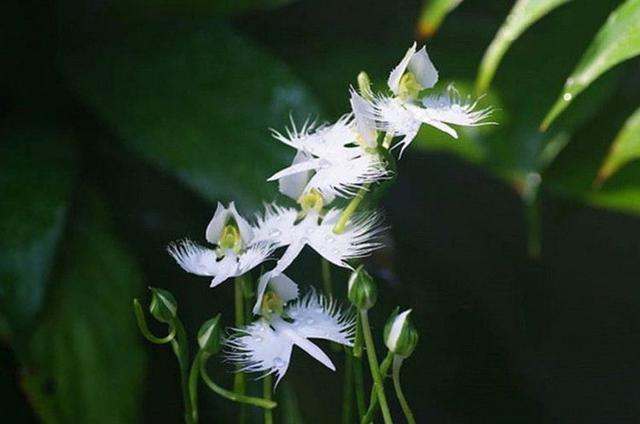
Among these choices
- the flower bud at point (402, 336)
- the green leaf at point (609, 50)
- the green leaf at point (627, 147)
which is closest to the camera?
the flower bud at point (402, 336)

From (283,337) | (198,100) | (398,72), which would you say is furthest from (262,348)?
(198,100)

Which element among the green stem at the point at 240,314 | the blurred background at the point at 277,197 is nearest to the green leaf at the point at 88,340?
the blurred background at the point at 277,197

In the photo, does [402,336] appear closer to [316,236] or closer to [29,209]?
[316,236]

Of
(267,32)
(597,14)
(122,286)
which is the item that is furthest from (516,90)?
(122,286)

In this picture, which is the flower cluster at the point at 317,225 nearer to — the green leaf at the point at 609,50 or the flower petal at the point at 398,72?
the flower petal at the point at 398,72

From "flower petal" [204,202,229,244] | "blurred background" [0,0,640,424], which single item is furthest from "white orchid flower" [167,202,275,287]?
"blurred background" [0,0,640,424]

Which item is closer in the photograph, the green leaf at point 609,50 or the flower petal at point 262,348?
the flower petal at point 262,348

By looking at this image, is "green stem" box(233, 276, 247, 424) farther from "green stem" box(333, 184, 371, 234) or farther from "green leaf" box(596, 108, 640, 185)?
"green leaf" box(596, 108, 640, 185)
